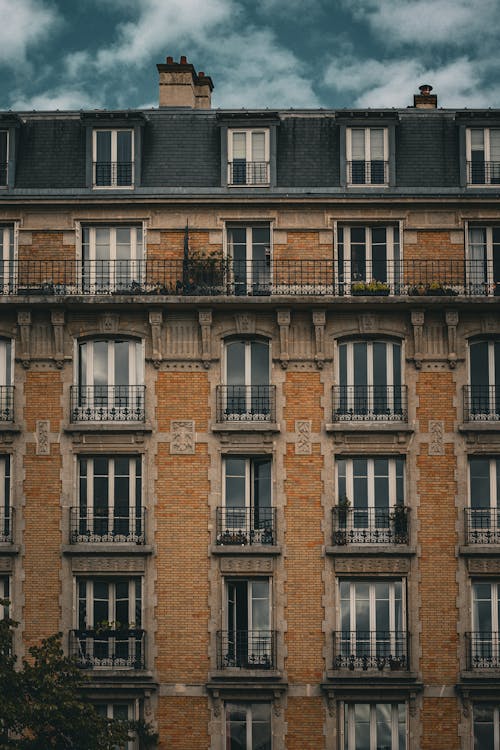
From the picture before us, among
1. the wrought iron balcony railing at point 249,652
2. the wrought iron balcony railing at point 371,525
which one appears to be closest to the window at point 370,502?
the wrought iron balcony railing at point 371,525

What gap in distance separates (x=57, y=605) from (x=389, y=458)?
348 inches

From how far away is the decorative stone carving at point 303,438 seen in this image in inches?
1358

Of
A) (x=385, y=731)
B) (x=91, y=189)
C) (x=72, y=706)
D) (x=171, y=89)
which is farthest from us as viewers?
(x=171, y=89)

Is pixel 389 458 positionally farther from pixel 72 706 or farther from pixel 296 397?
pixel 72 706

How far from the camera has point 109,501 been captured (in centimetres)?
3450

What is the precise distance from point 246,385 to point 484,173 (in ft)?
26.7

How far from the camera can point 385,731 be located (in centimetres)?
3347

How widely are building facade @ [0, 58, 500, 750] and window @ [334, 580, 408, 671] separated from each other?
6 cm

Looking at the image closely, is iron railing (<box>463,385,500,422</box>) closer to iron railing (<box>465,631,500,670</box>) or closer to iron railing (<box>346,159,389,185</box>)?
iron railing (<box>465,631,500,670</box>)

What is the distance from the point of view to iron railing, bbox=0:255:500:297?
115 feet

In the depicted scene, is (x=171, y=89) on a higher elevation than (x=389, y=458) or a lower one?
higher

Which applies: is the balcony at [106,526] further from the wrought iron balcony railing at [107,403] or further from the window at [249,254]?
the window at [249,254]

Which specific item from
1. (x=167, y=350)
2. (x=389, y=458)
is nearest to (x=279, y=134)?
(x=167, y=350)

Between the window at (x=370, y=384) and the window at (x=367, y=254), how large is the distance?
1.67m
